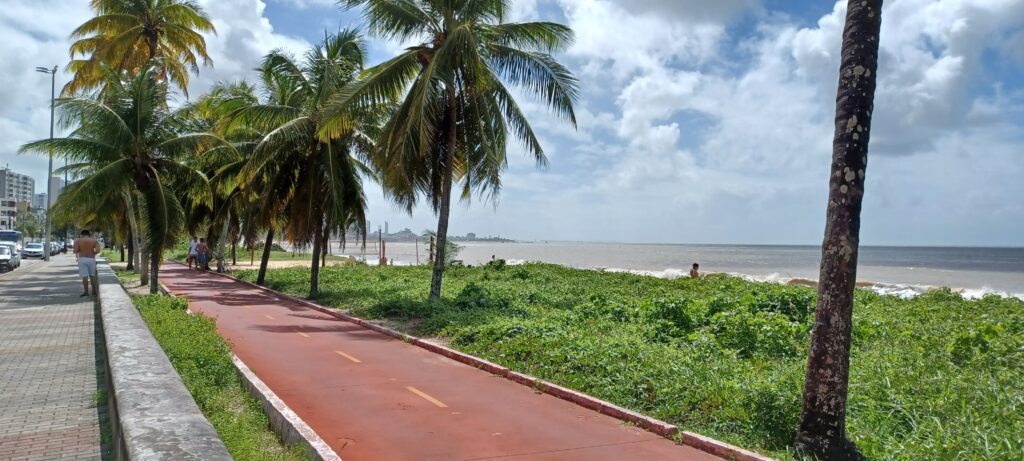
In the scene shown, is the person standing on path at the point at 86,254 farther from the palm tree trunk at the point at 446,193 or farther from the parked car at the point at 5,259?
the parked car at the point at 5,259

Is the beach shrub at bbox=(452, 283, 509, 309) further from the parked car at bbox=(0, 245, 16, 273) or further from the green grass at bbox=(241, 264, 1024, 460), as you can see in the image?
the parked car at bbox=(0, 245, 16, 273)

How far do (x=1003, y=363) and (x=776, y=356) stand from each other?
248cm

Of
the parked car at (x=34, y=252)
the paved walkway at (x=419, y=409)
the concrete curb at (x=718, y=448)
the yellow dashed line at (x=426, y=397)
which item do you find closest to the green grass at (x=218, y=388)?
the paved walkway at (x=419, y=409)

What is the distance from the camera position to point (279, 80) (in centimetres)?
2119

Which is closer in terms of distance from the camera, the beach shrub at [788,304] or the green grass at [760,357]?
the green grass at [760,357]

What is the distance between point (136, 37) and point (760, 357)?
22426 mm

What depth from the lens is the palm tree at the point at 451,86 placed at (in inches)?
584

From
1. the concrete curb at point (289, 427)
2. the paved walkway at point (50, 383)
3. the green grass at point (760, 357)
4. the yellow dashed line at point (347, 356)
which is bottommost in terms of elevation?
the yellow dashed line at point (347, 356)

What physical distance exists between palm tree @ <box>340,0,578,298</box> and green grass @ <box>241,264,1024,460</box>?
10.5ft

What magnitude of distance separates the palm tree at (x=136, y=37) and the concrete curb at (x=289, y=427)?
18276 millimetres

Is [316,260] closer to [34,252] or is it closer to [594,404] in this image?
[594,404]

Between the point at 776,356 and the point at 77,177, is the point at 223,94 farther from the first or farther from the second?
the point at 776,356

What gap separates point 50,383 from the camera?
7.90 m

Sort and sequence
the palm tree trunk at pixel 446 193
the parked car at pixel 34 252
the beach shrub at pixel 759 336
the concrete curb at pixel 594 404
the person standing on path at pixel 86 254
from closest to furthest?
the concrete curb at pixel 594 404, the beach shrub at pixel 759 336, the palm tree trunk at pixel 446 193, the person standing on path at pixel 86 254, the parked car at pixel 34 252
